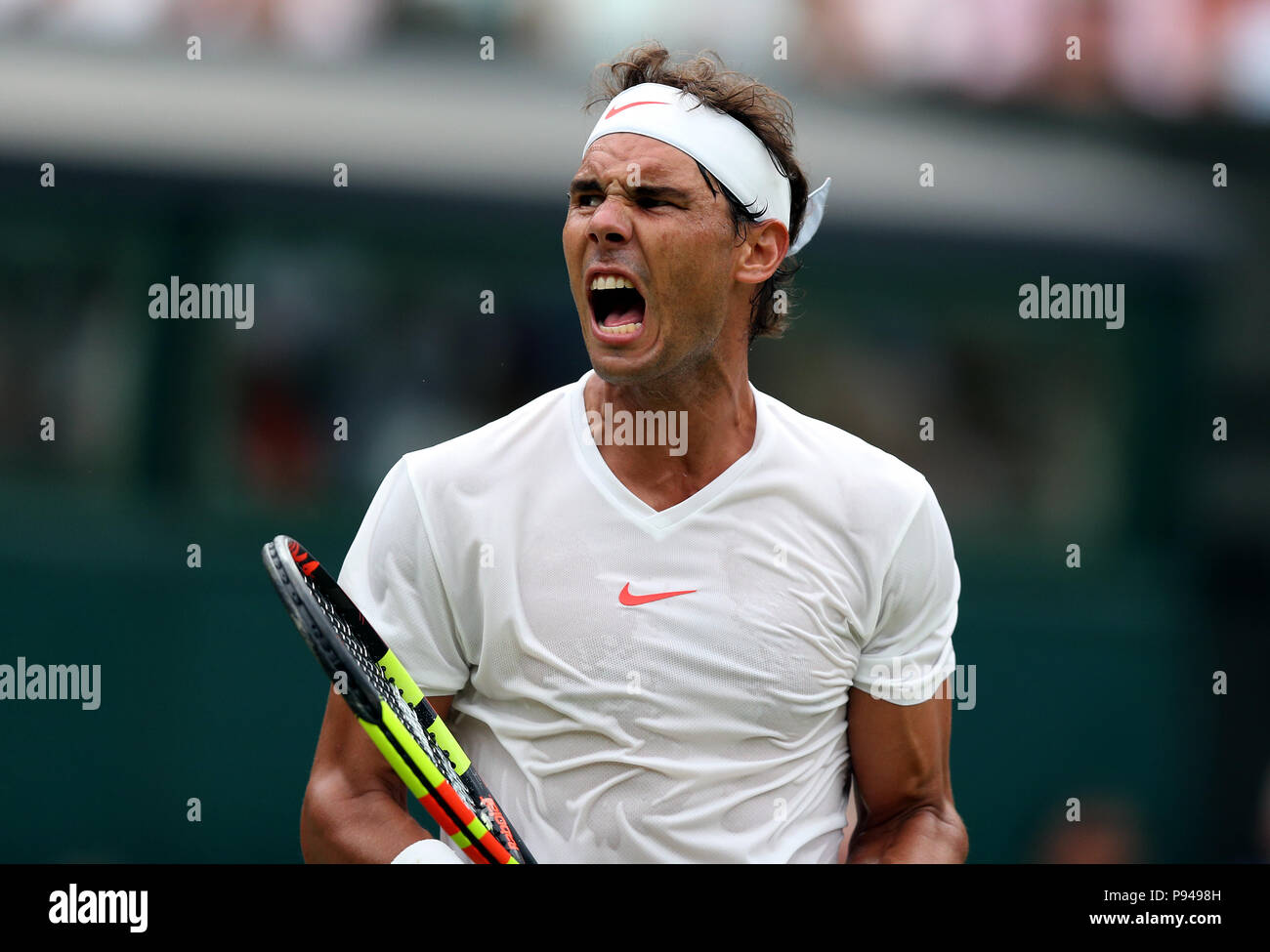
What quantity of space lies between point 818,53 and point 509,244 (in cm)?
215

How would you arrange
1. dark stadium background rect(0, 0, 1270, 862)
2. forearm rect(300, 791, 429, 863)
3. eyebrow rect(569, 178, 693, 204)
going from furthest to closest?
dark stadium background rect(0, 0, 1270, 862), eyebrow rect(569, 178, 693, 204), forearm rect(300, 791, 429, 863)

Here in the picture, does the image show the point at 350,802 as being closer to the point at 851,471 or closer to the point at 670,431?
the point at 670,431

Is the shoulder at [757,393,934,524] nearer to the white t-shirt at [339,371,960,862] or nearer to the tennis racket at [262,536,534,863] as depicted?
the white t-shirt at [339,371,960,862]

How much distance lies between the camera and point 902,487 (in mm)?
3398

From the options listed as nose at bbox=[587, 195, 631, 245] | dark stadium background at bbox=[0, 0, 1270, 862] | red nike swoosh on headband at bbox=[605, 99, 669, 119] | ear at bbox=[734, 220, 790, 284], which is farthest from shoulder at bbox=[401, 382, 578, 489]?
dark stadium background at bbox=[0, 0, 1270, 862]

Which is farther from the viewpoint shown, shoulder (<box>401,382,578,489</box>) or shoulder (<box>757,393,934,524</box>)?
shoulder (<box>757,393,934,524</box>)

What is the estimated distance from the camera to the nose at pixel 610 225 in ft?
10.6

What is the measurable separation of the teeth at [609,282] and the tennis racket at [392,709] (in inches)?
31.1

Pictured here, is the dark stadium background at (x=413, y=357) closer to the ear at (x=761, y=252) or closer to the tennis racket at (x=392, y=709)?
the ear at (x=761, y=252)

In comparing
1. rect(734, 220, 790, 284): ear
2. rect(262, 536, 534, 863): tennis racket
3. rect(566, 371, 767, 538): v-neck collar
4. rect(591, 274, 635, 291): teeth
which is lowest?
rect(262, 536, 534, 863): tennis racket

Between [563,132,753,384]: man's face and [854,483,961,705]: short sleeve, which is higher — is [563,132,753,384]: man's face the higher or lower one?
the higher one

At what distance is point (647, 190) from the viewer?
3268 millimetres

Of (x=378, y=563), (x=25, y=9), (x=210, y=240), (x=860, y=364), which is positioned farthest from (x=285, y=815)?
(x=378, y=563)

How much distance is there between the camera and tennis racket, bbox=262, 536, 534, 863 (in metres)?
2.81
